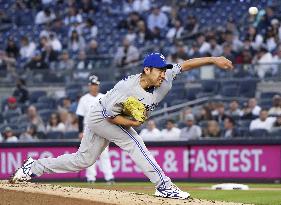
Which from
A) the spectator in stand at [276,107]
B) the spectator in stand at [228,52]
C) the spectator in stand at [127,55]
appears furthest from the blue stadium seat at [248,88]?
the spectator in stand at [127,55]

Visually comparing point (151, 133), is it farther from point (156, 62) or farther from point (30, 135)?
point (156, 62)

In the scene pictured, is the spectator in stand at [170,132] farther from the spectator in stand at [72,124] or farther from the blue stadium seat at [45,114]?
the blue stadium seat at [45,114]

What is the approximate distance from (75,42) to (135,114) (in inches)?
549

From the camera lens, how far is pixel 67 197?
30.5 ft

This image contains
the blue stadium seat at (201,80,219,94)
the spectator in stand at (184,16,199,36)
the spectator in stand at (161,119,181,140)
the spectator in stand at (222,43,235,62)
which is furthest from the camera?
the spectator in stand at (184,16,199,36)

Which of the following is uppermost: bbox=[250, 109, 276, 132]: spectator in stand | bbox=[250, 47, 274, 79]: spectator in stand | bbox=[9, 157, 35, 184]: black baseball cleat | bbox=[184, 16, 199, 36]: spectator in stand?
bbox=[184, 16, 199, 36]: spectator in stand

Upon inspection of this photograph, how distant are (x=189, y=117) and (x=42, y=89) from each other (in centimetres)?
395

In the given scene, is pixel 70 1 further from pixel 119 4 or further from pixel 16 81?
pixel 16 81

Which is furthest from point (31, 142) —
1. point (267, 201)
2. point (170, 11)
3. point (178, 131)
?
point (267, 201)

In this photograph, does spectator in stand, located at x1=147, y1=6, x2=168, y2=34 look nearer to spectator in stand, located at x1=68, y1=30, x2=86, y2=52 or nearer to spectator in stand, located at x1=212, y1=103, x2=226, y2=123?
spectator in stand, located at x1=68, y1=30, x2=86, y2=52

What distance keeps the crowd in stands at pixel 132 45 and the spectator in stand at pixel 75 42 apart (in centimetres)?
3

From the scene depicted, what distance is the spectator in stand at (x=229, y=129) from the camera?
17.5 metres

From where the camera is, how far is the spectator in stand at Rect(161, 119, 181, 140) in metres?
17.8

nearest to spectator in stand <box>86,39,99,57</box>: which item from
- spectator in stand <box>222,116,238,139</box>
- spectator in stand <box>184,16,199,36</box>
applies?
spectator in stand <box>184,16,199,36</box>
